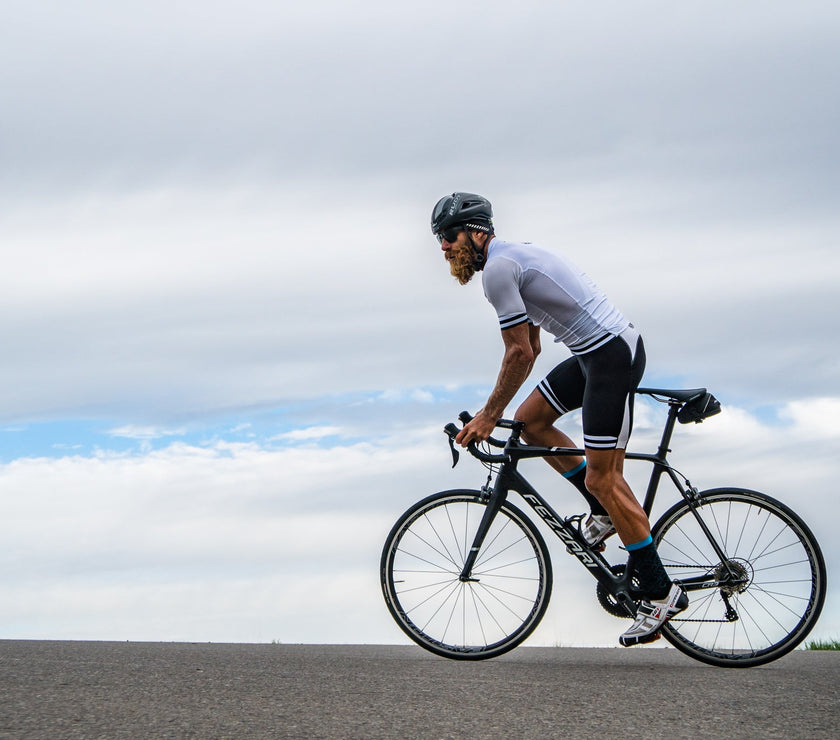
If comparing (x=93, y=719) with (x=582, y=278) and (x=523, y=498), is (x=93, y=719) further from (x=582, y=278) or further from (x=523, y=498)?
(x=582, y=278)

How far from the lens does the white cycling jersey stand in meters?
5.91

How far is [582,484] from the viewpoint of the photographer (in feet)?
21.2

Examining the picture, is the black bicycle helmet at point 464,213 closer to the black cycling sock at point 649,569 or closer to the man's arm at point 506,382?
the man's arm at point 506,382

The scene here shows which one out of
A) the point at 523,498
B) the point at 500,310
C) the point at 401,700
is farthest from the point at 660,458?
the point at 401,700

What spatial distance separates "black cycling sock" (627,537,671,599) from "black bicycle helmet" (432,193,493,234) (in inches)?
84.6

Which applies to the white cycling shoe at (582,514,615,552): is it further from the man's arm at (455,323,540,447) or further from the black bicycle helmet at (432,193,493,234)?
the black bicycle helmet at (432,193,493,234)

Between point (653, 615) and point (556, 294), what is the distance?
6.81 ft

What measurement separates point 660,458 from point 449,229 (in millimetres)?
1963

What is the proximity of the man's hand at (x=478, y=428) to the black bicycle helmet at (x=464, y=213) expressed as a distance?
1115mm

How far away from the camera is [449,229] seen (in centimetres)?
609

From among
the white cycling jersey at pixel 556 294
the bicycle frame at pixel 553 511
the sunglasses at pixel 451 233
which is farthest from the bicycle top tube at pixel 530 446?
the sunglasses at pixel 451 233

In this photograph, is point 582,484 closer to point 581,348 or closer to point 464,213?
point 581,348

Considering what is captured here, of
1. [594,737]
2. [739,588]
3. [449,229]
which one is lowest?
[594,737]

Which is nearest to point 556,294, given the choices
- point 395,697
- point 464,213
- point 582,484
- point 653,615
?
point 464,213
